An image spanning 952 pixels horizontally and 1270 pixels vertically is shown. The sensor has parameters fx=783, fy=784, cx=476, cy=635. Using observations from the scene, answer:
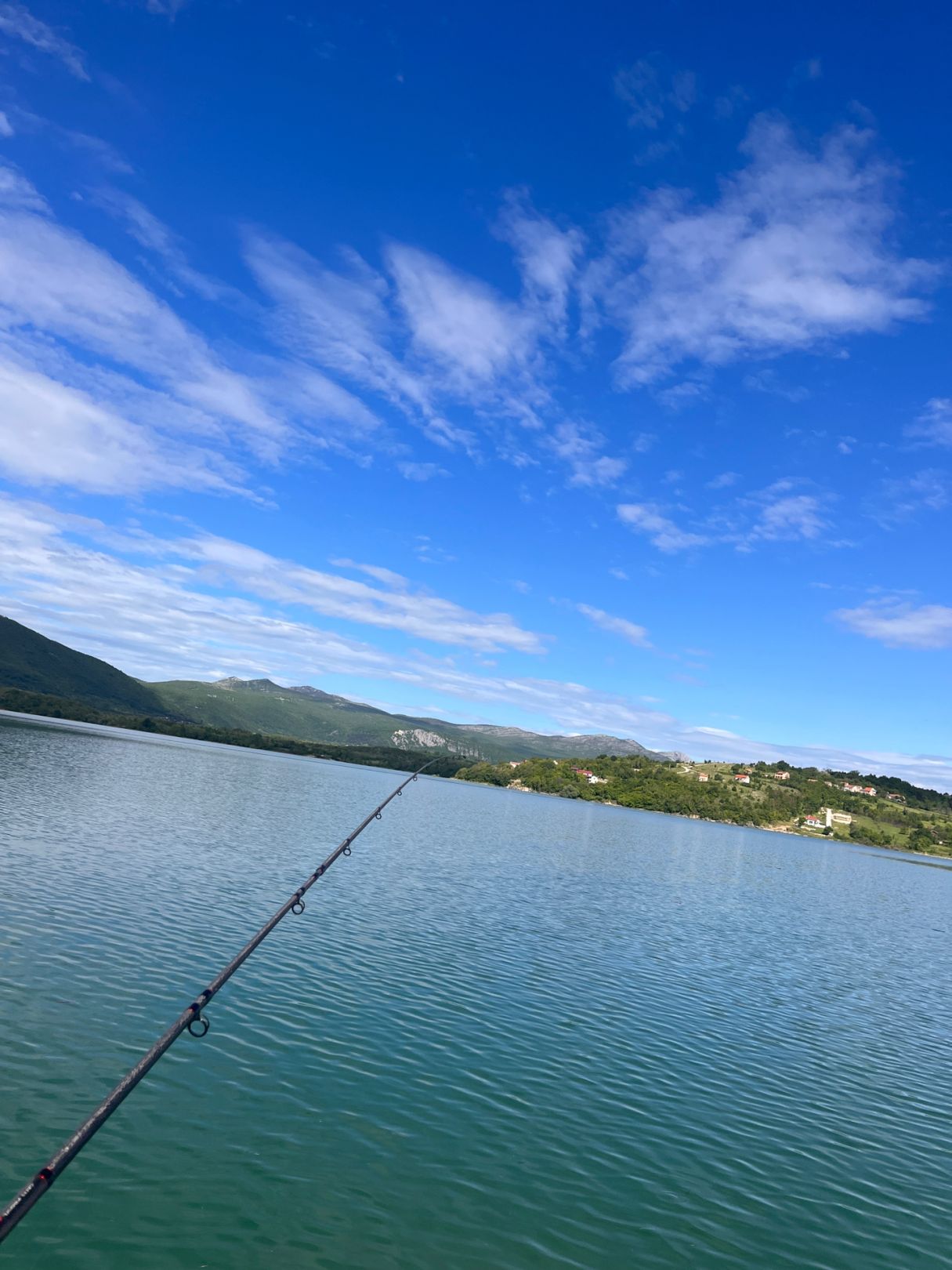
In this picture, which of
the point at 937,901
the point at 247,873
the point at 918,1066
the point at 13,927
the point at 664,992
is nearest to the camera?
the point at 13,927

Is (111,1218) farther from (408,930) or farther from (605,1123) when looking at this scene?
(408,930)

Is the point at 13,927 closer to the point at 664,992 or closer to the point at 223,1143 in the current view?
the point at 223,1143

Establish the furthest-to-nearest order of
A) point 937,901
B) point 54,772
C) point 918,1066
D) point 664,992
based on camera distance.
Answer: point 937,901
point 54,772
point 664,992
point 918,1066

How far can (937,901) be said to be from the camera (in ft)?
283

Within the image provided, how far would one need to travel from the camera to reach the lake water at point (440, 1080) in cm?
1082

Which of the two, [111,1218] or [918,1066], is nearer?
[111,1218]

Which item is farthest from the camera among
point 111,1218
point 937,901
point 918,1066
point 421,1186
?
point 937,901

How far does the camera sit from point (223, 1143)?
39.6 ft

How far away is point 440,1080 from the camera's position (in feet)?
52.5

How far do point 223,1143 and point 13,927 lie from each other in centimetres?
1219

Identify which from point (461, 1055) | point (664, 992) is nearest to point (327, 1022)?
point (461, 1055)

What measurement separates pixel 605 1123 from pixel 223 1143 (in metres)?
7.42

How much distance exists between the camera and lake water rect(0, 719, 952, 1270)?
35.5ft

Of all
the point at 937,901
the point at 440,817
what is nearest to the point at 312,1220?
the point at 440,817
